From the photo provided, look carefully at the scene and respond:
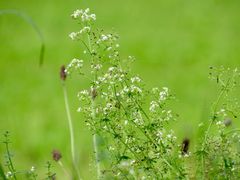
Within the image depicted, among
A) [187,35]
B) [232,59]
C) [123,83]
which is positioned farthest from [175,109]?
[123,83]

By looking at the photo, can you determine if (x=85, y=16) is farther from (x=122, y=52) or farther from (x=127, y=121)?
(x=122, y=52)

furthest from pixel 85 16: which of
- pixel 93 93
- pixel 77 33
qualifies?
pixel 93 93

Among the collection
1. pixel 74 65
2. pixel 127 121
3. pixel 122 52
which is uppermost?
pixel 122 52

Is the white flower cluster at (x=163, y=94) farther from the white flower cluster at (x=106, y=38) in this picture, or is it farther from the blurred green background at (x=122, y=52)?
the blurred green background at (x=122, y=52)

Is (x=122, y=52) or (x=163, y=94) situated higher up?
(x=122, y=52)

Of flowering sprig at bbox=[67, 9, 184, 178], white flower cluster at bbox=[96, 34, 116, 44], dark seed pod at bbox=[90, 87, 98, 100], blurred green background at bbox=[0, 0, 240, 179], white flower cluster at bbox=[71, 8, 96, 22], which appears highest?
blurred green background at bbox=[0, 0, 240, 179]

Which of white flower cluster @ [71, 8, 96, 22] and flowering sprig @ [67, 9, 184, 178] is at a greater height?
white flower cluster @ [71, 8, 96, 22]

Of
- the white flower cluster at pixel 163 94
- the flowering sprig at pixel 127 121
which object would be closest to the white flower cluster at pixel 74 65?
the flowering sprig at pixel 127 121

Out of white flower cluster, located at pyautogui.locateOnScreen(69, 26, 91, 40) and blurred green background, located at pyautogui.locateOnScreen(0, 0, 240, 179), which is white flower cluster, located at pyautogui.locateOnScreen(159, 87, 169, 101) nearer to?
white flower cluster, located at pyautogui.locateOnScreen(69, 26, 91, 40)

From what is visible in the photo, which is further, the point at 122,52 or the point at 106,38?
the point at 122,52

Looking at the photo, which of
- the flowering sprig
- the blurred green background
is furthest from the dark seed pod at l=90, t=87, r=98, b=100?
the blurred green background
